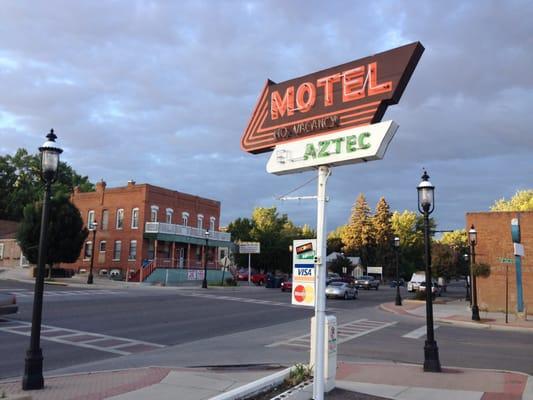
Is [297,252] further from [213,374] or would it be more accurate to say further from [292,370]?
[213,374]

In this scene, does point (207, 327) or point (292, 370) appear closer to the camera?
point (292, 370)

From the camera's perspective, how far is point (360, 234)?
9644 cm

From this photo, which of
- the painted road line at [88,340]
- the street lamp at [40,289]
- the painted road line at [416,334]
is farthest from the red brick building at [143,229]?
the street lamp at [40,289]

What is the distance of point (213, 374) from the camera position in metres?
9.37

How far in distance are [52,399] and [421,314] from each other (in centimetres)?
2184

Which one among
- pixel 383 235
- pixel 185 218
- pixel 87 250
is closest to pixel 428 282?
pixel 185 218

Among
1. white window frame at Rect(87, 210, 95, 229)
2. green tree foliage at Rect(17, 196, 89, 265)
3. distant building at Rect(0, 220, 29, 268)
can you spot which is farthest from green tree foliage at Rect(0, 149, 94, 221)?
green tree foliage at Rect(17, 196, 89, 265)

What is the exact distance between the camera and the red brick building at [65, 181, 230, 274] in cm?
4991

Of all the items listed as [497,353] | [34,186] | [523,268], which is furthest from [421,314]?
[34,186]

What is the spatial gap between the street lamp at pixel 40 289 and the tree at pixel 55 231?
35.8m

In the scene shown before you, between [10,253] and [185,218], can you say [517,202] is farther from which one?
[10,253]

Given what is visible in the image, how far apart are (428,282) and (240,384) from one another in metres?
4.94

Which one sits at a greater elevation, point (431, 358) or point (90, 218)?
point (90, 218)

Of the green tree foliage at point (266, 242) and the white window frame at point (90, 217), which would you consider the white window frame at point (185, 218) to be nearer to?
the white window frame at point (90, 217)
